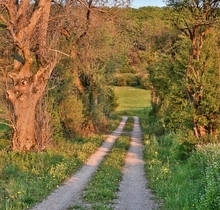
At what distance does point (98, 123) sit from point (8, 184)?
954 inches

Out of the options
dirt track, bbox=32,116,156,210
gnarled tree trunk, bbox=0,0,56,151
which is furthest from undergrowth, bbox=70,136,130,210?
gnarled tree trunk, bbox=0,0,56,151

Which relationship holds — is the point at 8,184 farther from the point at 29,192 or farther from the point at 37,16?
the point at 37,16

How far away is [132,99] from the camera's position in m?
91.7

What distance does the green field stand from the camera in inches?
3228

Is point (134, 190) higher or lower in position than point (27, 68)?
lower

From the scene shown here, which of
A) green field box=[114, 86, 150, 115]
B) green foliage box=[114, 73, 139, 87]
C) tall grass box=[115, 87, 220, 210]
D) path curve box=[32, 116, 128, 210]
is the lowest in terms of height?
green field box=[114, 86, 150, 115]

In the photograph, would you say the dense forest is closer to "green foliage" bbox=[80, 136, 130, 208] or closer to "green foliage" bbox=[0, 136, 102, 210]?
"green foliage" bbox=[0, 136, 102, 210]

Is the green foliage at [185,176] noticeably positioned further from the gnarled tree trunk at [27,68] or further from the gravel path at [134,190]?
the gnarled tree trunk at [27,68]

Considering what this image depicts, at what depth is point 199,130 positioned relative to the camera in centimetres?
1989

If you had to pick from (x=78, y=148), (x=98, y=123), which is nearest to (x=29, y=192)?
(x=78, y=148)

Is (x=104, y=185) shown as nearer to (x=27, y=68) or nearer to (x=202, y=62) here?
(x=202, y=62)

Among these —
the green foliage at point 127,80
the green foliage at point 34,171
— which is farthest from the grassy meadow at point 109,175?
the green foliage at point 127,80

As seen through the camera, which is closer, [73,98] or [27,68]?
[27,68]

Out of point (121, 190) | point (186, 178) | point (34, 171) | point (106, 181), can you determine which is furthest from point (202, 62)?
point (34, 171)
